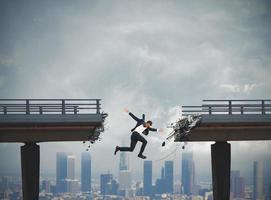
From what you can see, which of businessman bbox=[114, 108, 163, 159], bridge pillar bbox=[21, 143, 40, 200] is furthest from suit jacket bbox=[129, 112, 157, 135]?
bridge pillar bbox=[21, 143, 40, 200]

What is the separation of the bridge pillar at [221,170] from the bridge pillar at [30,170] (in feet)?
37.0

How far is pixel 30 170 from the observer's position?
3244 cm

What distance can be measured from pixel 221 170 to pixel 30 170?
39.6 ft

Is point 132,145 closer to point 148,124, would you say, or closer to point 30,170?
point 148,124

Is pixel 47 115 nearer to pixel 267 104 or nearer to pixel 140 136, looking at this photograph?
pixel 140 136

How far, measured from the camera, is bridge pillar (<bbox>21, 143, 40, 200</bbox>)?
3219 cm

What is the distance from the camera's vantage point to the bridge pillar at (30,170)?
1267 inches

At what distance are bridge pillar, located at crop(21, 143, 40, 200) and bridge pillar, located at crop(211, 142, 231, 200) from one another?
1126 centimetres

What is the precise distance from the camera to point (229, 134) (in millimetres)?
33344

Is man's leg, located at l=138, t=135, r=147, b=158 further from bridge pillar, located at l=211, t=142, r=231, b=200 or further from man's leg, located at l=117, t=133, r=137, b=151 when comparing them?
bridge pillar, located at l=211, t=142, r=231, b=200

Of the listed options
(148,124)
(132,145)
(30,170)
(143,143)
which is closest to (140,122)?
(148,124)

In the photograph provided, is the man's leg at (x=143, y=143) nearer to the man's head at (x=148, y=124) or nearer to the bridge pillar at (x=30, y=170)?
the man's head at (x=148, y=124)

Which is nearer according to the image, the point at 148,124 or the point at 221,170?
the point at 148,124

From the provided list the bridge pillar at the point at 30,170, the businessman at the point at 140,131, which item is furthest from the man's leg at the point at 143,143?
the bridge pillar at the point at 30,170
